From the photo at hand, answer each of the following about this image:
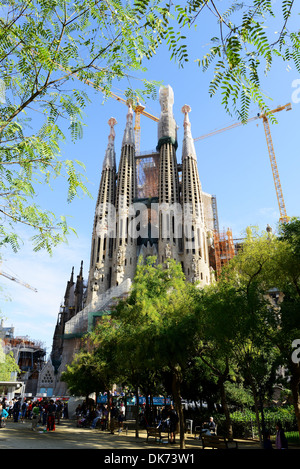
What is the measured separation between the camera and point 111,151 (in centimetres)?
7288

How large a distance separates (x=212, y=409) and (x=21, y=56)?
2239 centimetres

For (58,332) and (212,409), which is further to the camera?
(58,332)

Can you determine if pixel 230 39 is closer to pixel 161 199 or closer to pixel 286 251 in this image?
pixel 286 251

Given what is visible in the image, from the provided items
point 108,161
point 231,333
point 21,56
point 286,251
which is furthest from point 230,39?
point 108,161

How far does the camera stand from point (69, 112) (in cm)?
596

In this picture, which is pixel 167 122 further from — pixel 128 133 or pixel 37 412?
pixel 37 412

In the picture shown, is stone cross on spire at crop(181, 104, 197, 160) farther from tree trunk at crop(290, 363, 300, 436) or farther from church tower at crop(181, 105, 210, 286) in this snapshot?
tree trunk at crop(290, 363, 300, 436)

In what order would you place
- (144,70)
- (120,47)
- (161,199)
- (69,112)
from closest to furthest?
(120,47) < (144,70) < (69,112) < (161,199)

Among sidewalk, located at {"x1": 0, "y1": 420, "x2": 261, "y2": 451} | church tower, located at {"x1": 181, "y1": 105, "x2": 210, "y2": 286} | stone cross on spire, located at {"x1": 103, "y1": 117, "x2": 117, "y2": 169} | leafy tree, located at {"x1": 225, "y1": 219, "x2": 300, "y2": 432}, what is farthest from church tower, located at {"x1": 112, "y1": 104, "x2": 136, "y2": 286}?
leafy tree, located at {"x1": 225, "y1": 219, "x2": 300, "y2": 432}

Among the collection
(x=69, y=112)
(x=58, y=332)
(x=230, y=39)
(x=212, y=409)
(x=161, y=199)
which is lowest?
(x=212, y=409)

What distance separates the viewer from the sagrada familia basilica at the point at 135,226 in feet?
184

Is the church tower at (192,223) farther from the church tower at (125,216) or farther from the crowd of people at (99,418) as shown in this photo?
the crowd of people at (99,418)

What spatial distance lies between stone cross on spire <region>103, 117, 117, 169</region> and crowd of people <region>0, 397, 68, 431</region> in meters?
50.2

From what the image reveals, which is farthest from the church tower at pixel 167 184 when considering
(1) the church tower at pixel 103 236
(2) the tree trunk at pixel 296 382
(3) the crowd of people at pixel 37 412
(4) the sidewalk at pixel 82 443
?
(2) the tree trunk at pixel 296 382
